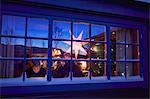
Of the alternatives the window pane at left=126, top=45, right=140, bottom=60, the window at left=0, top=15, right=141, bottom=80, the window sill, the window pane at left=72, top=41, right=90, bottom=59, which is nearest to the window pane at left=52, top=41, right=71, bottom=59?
the window at left=0, top=15, right=141, bottom=80

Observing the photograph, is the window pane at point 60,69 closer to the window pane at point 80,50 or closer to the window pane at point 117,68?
the window pane at point 80,50

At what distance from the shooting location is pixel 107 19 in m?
4.78

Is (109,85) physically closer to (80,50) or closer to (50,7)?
(80,50)

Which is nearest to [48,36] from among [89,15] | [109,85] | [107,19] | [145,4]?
[89,15]

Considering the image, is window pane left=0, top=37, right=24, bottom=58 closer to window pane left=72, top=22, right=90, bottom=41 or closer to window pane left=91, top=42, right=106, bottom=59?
window pane left=72, top=22, right=90, bottom=41

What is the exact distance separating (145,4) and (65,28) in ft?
6.08

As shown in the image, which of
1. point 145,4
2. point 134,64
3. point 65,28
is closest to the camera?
point 65,28

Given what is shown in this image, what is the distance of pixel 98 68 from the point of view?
476 centimetres

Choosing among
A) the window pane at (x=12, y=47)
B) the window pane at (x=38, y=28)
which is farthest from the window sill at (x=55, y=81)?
the window pane at (x=38, y=28)

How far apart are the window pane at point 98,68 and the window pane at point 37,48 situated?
1085 mm

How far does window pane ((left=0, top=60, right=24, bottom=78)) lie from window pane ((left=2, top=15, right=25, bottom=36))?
1.67 feet

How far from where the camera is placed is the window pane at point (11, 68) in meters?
3.90

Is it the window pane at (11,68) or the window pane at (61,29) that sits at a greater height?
the window pane at (61,29)

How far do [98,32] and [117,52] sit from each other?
26.8 inches
